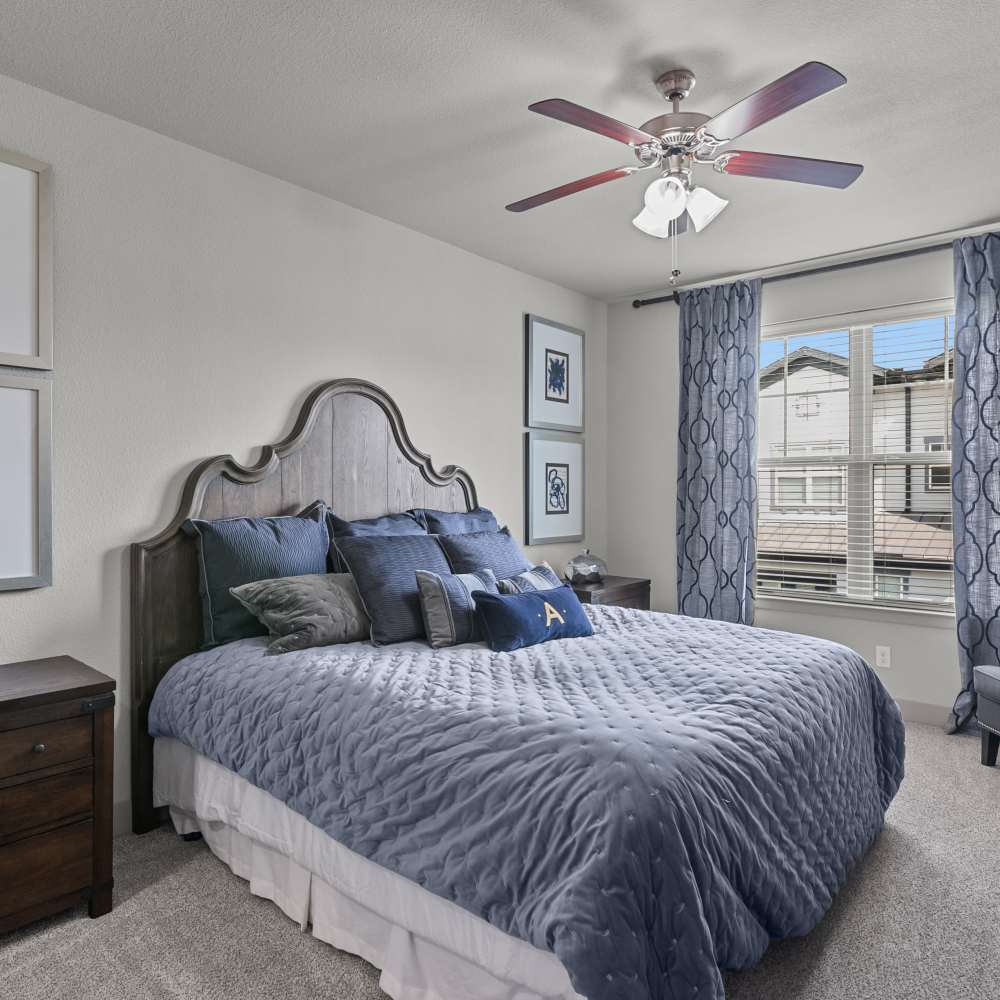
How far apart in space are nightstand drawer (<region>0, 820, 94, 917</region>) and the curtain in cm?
379

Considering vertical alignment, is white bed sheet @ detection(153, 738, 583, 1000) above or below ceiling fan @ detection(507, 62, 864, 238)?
below

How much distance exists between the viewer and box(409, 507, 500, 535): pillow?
3.51 m

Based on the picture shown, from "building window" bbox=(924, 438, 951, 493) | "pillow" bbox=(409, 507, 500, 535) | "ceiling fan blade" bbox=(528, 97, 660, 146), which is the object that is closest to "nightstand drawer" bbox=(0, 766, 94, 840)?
"pillow" bbox=(409, 507, 500, 535)

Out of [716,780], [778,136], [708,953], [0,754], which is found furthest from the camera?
[778,136]

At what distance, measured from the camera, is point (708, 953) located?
1364 millimetres

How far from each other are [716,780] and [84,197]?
2687mm

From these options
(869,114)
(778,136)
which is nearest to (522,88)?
(778,136)

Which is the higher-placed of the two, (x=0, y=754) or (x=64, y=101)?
(x=64, y=101)

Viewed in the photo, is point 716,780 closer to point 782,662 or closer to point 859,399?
point 782,662

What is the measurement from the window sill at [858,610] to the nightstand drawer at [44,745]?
3572 millimetres

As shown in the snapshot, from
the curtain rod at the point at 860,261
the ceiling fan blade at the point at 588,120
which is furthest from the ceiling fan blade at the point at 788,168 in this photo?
the curtain rod at the point at 860,261

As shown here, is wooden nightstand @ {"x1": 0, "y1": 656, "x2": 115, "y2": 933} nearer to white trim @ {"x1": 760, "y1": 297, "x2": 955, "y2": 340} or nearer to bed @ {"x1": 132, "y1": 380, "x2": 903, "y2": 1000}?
bed @ {"x1": 132, "y1": 380, "x2": 903, "y2": 1000}

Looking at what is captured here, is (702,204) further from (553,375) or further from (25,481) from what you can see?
(25,481)

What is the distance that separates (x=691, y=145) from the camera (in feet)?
7.50
